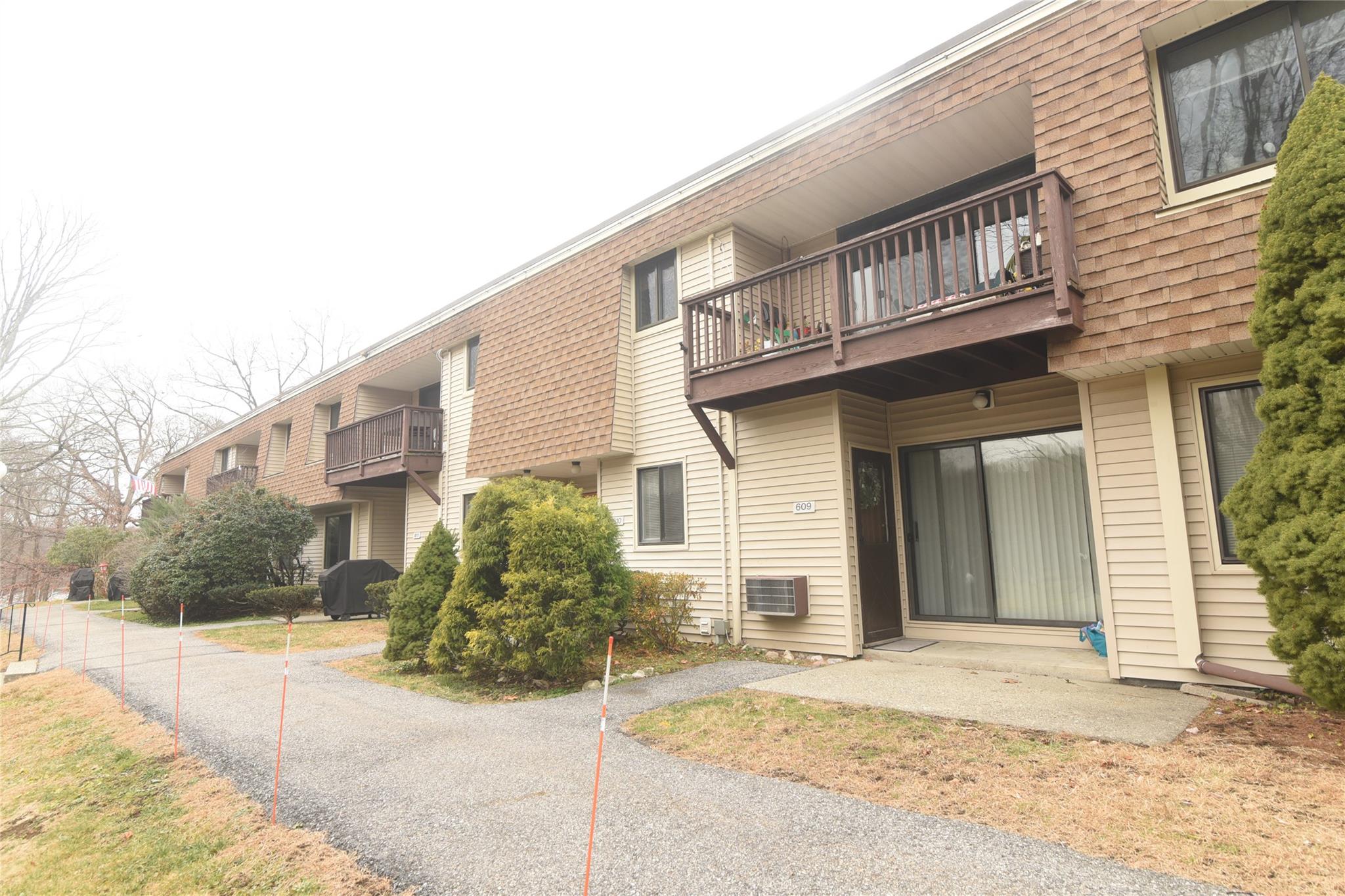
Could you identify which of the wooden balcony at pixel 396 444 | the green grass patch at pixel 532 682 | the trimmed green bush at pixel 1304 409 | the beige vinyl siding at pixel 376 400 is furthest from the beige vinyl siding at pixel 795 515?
the beige vinyl siding at pixel 376 400

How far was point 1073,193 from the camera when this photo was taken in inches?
237

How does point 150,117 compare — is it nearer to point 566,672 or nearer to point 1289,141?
point 566,672

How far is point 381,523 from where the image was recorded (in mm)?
18219

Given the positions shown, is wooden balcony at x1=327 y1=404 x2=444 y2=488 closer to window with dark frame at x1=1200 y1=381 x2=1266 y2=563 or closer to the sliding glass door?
the sliding glass door

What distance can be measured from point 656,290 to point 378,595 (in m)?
Result: 8.00

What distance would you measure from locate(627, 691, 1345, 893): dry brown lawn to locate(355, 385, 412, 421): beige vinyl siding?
15.0 meters

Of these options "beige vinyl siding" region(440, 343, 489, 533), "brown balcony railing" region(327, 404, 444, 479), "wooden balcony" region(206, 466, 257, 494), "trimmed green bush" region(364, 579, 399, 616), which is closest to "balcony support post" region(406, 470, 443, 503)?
"beige vinyl siding" region(440, 343, 489, 533)

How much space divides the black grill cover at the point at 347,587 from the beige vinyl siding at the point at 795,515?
31.2ft

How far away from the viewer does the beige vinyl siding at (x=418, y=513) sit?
15109mm

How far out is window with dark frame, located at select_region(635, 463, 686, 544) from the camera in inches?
384

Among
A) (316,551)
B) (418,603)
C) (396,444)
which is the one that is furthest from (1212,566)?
(316,551)

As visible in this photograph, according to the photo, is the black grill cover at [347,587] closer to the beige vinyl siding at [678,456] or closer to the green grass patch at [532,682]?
the green grass patch at [532,682]

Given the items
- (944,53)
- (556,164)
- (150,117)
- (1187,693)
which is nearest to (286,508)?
(150,117)

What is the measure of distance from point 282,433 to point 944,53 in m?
22.0
